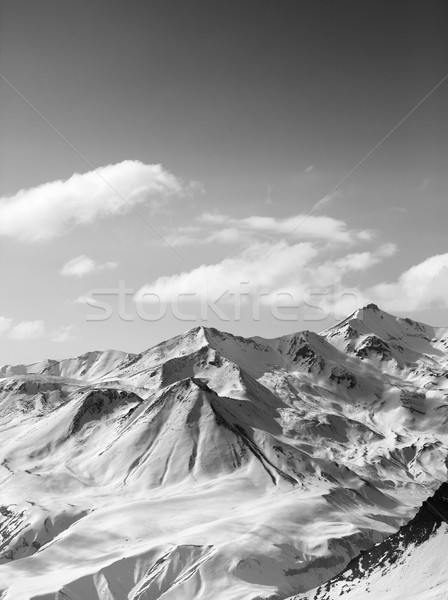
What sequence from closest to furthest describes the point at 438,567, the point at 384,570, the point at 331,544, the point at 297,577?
the point at 438,567 → the point at 384,570 → the point at 297,577 → the point at 331,544

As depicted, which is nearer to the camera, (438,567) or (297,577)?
(438,567)

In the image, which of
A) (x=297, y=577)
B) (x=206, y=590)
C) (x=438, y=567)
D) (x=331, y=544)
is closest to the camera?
(x=438, y=567)

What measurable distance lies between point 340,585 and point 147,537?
12347 centimetres

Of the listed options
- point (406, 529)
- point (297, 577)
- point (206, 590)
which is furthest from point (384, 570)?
point (297, 577)

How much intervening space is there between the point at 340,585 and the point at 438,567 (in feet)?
56.3

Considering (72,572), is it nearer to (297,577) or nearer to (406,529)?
(297,577)

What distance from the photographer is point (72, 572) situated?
566ft

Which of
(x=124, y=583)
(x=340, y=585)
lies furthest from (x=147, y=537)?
(x=340, y=585)

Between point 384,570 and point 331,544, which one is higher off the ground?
point 384,570

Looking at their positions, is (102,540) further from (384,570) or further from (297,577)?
(384,570)

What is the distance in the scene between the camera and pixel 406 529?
85375 mm

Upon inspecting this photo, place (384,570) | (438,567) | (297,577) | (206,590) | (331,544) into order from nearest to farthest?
(438,567), (384,570), (206,590), (297,577), (331,544)

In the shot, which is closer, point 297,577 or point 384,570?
point 384,570

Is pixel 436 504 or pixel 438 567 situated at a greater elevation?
pixel 436 504
